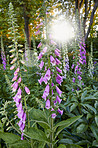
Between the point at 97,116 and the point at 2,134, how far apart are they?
1618mm

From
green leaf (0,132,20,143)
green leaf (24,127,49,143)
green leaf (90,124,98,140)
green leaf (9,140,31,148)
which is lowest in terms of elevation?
green leaf (90,124,98,140)

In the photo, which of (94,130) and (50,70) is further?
(94,130)

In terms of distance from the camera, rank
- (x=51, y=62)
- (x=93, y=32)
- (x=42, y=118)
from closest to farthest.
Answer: (x=51, y=62) < (x=42, y=118) < (x=93, y=32)

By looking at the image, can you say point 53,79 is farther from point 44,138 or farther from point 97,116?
point 97,116

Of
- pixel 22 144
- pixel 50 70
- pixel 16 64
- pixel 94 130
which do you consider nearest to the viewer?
pixel 16 64

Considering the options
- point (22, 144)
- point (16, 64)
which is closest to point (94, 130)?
point (22, 144)

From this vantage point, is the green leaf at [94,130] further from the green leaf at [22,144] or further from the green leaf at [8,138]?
the green leaf at [8,138]

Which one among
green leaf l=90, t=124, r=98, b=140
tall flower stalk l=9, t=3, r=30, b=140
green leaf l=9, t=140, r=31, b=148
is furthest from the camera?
green leaf l=90, t=124, r=98, b=140

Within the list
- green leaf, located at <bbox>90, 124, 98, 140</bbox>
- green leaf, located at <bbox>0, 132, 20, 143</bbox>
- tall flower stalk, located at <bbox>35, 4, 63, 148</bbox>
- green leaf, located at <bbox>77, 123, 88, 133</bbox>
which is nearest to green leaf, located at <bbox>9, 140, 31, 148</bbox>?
green leaf, located at <bbox>0, 132, 20, 143</bbox>

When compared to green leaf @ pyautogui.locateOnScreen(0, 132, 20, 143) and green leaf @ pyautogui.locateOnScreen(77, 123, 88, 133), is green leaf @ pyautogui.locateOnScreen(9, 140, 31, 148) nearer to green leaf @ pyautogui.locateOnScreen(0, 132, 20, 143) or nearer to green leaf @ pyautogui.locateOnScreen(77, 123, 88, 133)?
green leaf @ pyautogui.locateOnScreen(0, 132, 20, 143)

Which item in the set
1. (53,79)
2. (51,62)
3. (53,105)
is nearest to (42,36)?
(51,62)

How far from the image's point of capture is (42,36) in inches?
53.9

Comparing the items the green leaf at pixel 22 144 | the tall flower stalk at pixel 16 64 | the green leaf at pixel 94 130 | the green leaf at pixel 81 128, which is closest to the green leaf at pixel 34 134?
the tall flower stalk at pixel 16 64

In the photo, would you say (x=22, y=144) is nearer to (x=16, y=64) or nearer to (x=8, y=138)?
(x=8, y=138)
